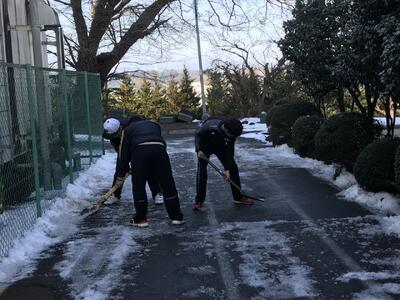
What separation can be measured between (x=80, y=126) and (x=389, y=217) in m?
7.23

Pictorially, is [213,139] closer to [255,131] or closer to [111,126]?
[111,126]

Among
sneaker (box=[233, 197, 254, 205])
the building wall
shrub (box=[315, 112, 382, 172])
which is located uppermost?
the building wall

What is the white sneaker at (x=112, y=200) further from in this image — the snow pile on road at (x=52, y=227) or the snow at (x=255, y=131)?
the snow at (x=255, y=131)

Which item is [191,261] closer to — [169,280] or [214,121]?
[169,280]

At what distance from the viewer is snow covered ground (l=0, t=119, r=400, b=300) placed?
4.83 metres

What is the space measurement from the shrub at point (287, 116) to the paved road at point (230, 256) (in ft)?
20.3

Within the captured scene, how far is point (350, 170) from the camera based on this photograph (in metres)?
9.91

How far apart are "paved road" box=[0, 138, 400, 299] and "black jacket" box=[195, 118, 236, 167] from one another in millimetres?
826

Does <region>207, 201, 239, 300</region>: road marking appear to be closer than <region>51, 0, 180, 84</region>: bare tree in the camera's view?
Yes

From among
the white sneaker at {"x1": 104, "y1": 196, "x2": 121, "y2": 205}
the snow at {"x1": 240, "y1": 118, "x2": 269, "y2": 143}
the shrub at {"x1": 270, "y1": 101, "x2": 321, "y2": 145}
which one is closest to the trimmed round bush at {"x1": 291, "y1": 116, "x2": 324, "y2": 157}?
the shrub at {"x1": 270, "y1": 101, "x2": 321, "y2": 145}

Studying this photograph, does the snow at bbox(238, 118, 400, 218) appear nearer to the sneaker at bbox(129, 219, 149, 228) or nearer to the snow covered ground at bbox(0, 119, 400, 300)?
the snow covered ground at bbox(0, 119, 400, 300)

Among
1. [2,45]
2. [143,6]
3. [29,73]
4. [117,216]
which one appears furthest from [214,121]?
[143,6]

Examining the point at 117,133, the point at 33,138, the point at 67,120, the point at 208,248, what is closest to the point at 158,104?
the point at 67,120

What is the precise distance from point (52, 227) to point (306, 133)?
6812 millimetres
